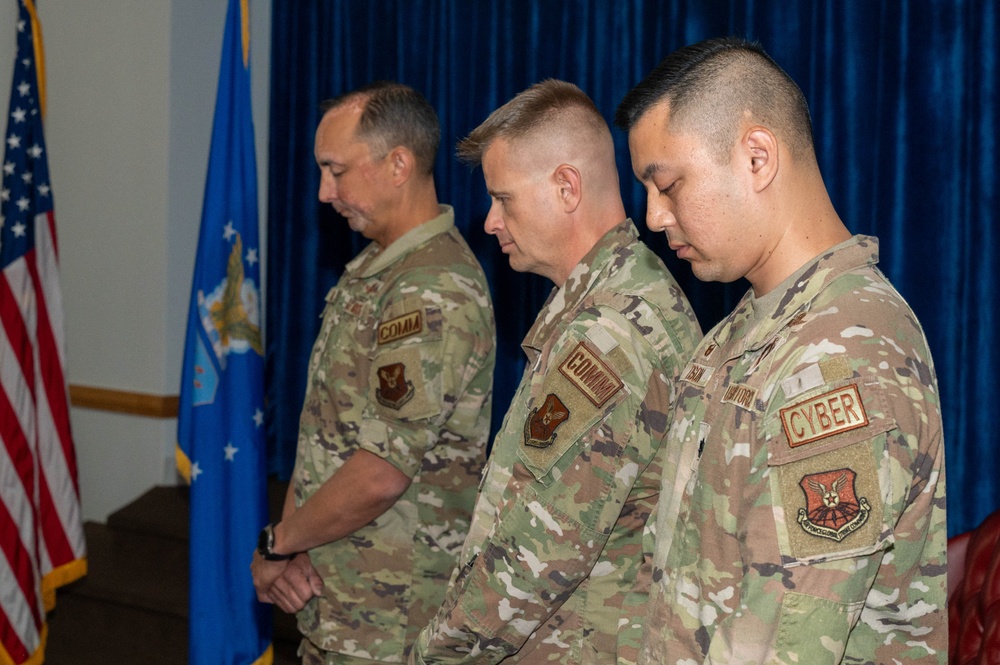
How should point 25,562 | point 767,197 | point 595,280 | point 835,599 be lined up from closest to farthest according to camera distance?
point 835,599 < point 767,197 < point 595,280 < point 25,562

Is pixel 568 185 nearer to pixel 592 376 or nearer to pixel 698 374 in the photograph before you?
pixel 592 376

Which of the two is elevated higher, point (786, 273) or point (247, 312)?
point (786, 273)

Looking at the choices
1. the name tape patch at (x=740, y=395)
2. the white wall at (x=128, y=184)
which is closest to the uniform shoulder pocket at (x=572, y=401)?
the name tape patch at (x=740, y=395)

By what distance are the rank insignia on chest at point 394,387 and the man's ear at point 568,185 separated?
1.60 ft

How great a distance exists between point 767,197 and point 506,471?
56 centimetres

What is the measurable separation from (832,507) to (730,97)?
1.58 feet

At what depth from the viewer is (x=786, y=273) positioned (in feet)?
3.75

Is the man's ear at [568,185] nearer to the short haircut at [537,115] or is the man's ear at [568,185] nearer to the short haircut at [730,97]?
the short haircut at [537,115]

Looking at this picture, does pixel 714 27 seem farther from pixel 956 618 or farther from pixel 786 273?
pixel 786 273

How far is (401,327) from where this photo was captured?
1922mm

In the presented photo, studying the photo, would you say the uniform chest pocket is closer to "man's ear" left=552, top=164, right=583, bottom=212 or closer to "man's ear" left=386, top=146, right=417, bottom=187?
"man's ear" left=552, top=164, right=583, bottom=212

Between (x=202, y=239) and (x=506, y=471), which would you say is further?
(x=202, y=239)

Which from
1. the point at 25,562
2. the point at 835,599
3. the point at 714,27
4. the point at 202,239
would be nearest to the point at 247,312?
the point at 202,239

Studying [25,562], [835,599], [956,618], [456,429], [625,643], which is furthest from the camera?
[25,562]
